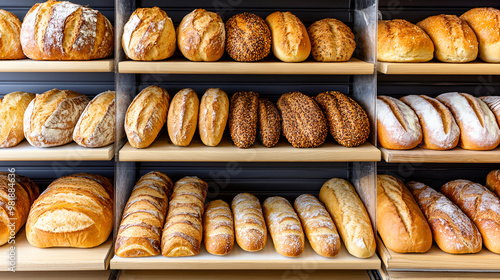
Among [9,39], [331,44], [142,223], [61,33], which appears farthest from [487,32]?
[9,39]

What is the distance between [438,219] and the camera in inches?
82.6

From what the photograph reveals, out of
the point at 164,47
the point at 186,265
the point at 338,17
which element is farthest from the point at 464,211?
the point at 164,47

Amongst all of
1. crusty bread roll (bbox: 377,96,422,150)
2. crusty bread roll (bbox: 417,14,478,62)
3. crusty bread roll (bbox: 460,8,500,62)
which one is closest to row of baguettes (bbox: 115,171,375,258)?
crusty bread roll (bbox: 377,96,422,150)

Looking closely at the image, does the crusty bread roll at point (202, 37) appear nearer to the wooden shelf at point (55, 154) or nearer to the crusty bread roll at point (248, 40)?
the crusty bread roll at point (248, 40)

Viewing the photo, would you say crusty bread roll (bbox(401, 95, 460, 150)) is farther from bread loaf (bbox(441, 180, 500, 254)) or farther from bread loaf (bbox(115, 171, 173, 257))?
bread loaf (bbox(115, 171, 173, 257))

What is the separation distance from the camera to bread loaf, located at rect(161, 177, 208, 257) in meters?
1.98

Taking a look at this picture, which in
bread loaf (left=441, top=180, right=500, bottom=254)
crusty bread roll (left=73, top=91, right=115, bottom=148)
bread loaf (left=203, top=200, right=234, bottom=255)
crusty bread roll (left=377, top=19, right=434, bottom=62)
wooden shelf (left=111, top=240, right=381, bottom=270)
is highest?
crusty bread roll (left=377, top=19, right=434, bottom=62)

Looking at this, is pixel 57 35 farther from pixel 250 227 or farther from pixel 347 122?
pixel 347 122

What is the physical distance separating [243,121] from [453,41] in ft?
3.93

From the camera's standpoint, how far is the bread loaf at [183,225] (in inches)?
78.0

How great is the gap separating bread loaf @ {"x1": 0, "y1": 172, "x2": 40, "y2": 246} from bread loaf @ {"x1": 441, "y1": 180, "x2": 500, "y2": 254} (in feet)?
8.28

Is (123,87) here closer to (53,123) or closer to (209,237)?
(53,123)

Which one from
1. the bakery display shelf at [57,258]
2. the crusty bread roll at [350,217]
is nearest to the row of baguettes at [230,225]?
the crusty bread roll at [350,217]

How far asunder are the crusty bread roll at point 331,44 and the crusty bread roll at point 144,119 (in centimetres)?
89
